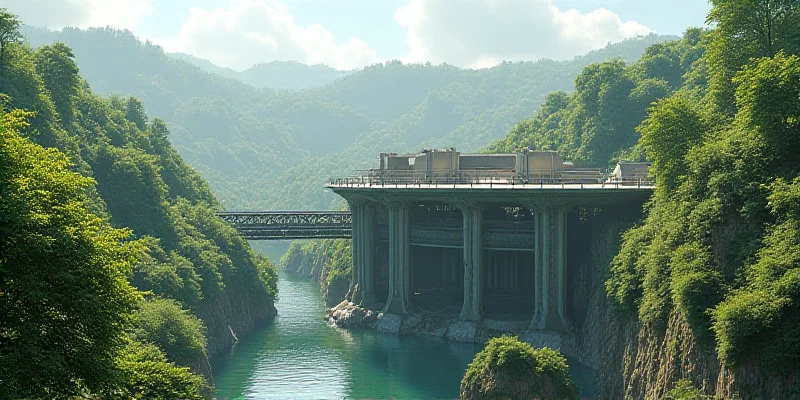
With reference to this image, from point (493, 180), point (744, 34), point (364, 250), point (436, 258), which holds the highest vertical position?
point (744, 34)

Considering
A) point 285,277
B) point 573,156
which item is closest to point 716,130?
point 573,156

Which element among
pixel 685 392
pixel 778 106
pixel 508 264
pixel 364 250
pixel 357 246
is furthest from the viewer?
pixel 357 246

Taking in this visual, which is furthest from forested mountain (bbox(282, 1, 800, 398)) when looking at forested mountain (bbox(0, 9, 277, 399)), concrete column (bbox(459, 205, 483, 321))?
forested mountain (bbox(0, 9, 277, 399))

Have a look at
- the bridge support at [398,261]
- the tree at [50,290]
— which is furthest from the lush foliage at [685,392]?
the bridge support at [398,261]

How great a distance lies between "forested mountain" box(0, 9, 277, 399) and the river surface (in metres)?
3.75

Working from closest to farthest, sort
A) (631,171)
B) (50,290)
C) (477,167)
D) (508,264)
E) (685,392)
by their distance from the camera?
(50,290)
(685,392)
(631,171)
(508,264)
(477,167)

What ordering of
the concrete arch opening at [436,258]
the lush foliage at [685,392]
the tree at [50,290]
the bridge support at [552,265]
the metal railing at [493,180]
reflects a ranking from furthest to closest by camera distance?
the concrete arch opening at [436,258] → the metal railing at [493,180] → the bridge support at [552,265] → the lush foliage at [685,392] → the tree at [50,290]

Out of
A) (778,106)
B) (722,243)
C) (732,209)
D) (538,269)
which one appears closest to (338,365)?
(538,269)

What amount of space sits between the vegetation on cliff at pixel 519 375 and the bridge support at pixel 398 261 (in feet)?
125

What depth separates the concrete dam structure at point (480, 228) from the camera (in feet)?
288

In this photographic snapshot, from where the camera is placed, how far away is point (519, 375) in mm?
60812

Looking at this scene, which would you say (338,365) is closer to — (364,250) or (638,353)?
(364,250)

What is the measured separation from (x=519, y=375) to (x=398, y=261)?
1627 inches

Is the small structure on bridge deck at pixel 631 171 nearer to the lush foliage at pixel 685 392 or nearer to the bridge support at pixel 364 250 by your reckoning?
the bridge support at pixel 364 250
